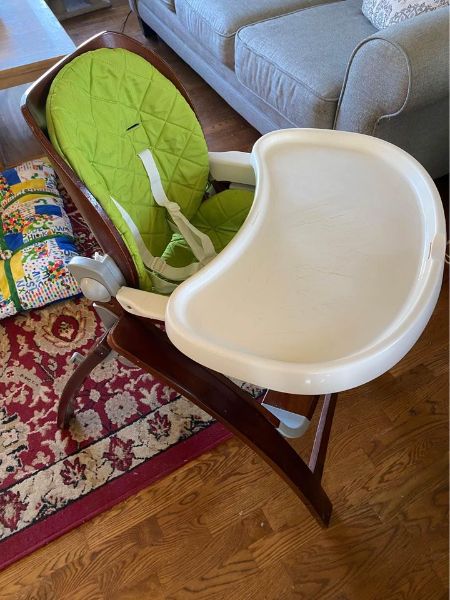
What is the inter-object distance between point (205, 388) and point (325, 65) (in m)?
1.11

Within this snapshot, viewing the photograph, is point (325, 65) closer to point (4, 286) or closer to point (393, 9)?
point (393, 9)

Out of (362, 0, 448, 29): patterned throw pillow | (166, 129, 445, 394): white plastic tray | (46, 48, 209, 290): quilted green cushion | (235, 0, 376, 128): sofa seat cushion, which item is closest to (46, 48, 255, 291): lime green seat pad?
(46, 48, 209, 290): quilted green cushion

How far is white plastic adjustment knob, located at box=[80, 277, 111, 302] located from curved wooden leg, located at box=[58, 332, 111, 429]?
0.15m

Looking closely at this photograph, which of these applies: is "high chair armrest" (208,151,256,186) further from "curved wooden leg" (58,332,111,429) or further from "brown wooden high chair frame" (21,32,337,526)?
"curved wooden leg" (58,332,111,429)

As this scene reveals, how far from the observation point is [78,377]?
111 centimetres

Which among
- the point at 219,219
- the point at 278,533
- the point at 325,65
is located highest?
the point at 325,65

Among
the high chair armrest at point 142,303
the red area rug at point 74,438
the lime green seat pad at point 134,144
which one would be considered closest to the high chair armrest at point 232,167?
the lime green seat pad at point 134,144

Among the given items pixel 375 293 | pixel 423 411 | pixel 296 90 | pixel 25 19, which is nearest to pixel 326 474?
pixel 423 411

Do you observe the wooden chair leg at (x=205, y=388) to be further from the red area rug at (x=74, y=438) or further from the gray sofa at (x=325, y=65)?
the gray sofa at (x=325, y=65)

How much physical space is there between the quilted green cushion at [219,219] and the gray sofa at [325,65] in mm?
510

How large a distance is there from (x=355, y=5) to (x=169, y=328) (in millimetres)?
1617

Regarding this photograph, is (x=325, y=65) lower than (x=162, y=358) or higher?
higher

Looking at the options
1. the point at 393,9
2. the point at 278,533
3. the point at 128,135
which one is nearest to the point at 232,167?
the point at 128,135

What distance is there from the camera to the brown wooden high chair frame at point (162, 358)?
76 centimetres
